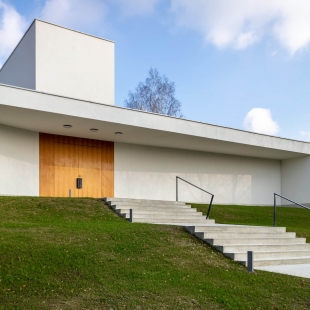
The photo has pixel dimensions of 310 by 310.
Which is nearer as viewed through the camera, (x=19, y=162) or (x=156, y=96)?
(x=19, y=162)

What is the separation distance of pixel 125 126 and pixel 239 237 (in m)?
6.30

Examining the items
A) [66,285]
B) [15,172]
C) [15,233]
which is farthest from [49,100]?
[66,285]

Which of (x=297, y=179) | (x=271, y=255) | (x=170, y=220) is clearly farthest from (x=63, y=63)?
(x=297, y=179)

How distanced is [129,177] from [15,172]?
5.06 meters

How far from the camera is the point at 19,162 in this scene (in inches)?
567

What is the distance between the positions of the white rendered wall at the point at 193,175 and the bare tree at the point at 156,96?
14.3 meters

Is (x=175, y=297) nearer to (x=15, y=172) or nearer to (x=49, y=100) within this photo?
(x=49, y=100)

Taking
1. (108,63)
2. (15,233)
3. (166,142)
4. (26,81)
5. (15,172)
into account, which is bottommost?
(15,233)

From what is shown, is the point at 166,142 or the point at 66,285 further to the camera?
the point at 166,142

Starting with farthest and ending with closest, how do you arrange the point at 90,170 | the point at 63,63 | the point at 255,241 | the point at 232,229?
1. the point at 90,170
2. the point at 63,63
3. the point at 232,229
4. the point at 255,241

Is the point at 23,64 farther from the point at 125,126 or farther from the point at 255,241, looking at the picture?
the point at 255,241

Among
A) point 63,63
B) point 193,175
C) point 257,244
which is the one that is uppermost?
point 63,63

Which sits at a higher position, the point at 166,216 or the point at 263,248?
the point at 166,216

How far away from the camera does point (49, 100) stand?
40.1 ft
